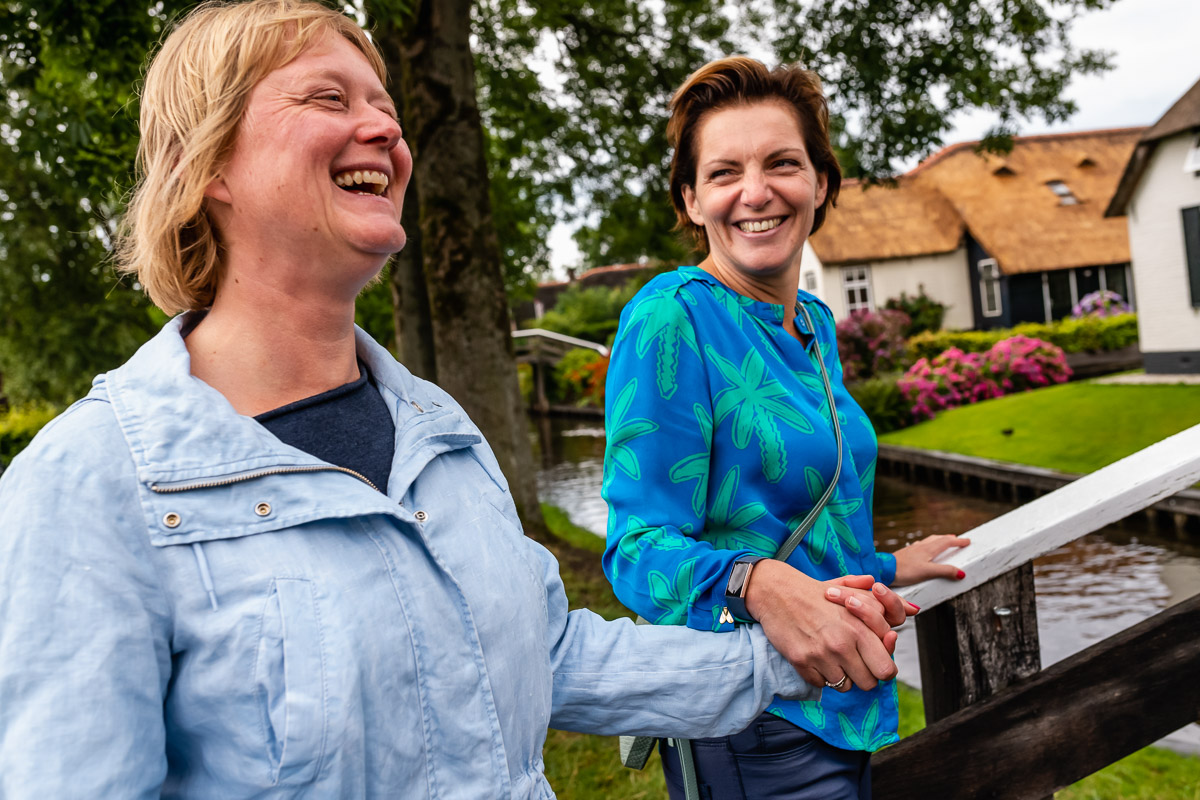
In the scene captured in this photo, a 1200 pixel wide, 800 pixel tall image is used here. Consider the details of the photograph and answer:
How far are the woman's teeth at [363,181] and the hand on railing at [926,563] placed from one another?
119 centimetres

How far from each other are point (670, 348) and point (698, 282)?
0.19 m

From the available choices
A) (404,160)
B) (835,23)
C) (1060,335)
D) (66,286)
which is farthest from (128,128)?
(1060,335)

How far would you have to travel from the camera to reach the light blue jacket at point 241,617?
977 millimetres

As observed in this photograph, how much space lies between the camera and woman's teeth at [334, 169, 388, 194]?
135cm

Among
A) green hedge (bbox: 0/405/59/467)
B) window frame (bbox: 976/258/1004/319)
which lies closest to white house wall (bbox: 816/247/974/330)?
window frame (bbox: 976/258/1004/319)

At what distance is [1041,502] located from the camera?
77.2 inches

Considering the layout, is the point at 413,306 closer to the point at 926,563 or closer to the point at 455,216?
the point at 455,216

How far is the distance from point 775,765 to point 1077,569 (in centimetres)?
836

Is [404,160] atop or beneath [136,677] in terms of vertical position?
atop

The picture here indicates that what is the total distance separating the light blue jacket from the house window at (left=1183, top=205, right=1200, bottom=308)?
2028cm

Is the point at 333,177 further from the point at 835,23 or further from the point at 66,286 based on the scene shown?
the point at 66,286

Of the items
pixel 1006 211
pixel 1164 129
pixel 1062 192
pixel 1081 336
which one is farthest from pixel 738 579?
pixel 1062 192

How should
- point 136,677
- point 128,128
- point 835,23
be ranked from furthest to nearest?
point 835,23 < point 128,128 < point 136,677

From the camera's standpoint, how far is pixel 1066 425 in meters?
14.5
